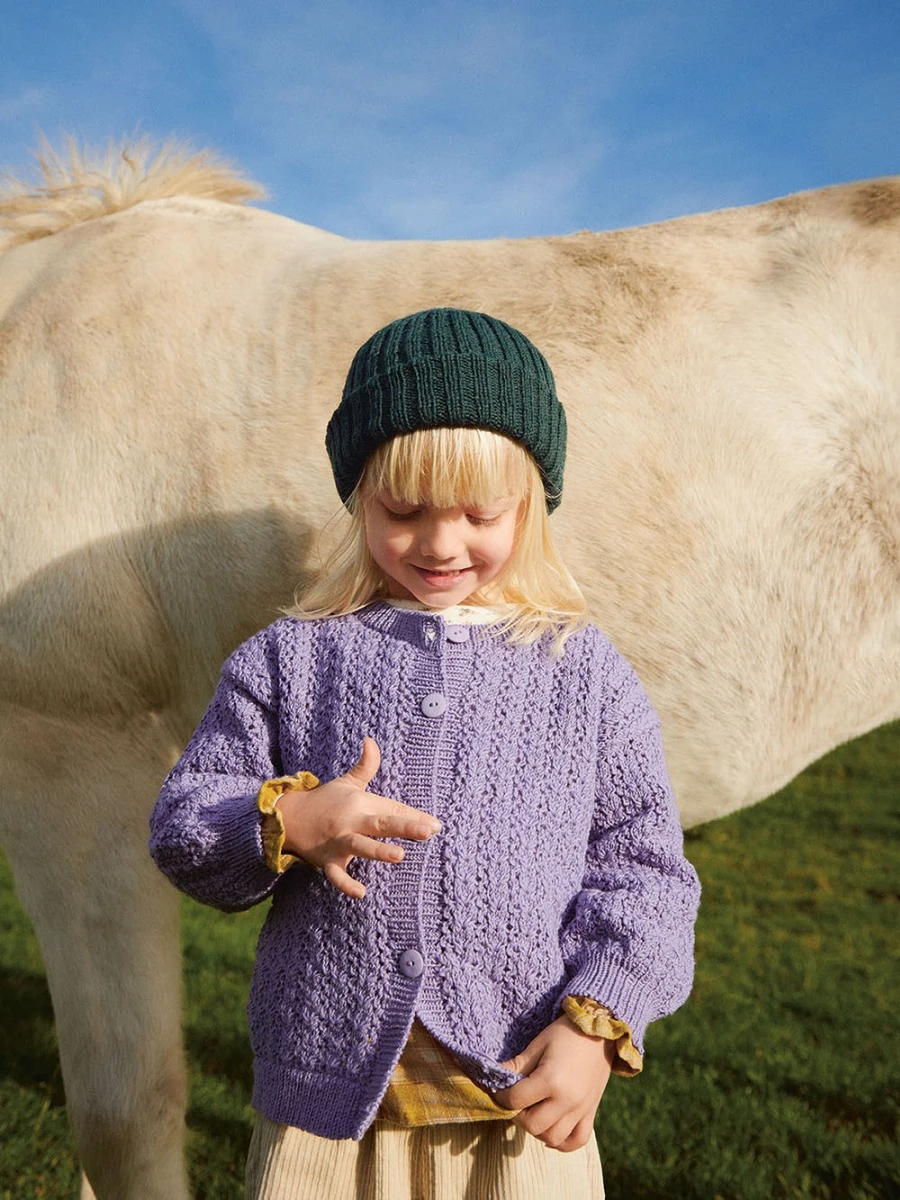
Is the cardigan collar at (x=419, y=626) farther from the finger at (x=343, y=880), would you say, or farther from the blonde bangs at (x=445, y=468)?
the finger at (x=343, y=880)

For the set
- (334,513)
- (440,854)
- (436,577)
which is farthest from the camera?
(334,513)

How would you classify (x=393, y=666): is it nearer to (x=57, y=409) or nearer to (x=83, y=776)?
(x=83, y=776)

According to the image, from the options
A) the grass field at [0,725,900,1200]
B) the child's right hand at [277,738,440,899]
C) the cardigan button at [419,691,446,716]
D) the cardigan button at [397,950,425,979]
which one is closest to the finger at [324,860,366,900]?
the child's right hand at [277,738,440,899]

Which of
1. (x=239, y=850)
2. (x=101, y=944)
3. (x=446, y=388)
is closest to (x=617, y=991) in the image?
(x=239, y=850)

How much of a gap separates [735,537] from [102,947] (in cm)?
150

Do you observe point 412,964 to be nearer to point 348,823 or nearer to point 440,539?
point 348,823

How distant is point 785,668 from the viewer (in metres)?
1.97

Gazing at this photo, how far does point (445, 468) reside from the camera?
1.30 m

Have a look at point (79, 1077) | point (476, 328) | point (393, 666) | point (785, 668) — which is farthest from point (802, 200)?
point (79, 1077)

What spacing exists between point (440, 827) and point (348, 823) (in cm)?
11

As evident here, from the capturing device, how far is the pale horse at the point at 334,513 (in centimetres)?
195

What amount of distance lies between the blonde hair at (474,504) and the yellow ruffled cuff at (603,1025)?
0.45 meters

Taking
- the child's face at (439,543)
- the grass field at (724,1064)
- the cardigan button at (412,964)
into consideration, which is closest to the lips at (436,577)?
the child's face at (439,543)

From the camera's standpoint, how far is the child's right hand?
1.09 m
